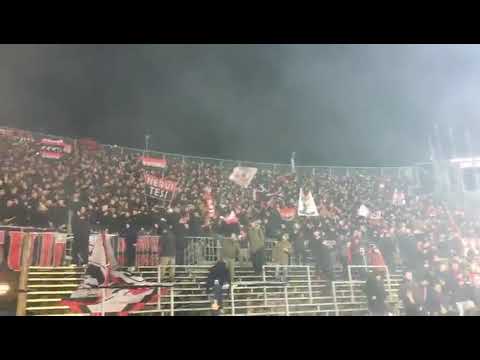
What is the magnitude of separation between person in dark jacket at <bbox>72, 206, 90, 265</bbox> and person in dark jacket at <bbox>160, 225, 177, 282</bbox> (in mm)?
838

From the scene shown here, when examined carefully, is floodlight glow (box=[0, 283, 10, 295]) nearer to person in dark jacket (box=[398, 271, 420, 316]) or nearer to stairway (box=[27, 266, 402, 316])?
stairway (box=[27, 266, 402, 316])

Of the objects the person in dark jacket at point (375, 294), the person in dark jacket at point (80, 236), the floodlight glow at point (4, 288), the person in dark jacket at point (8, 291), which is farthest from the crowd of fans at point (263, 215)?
the floodlight glow at point (4, 288)

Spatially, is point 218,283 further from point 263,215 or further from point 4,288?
point 4,288

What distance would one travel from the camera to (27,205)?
4723mm

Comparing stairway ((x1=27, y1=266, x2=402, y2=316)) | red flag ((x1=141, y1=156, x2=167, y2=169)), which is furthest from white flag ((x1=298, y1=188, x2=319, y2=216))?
red flag ((x1=141, y1=156, x2=167, y2=169))

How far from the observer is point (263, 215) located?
17.7 ft

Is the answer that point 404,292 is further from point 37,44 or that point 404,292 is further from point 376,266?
point 37,44

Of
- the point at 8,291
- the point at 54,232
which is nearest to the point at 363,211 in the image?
the point at 54,232

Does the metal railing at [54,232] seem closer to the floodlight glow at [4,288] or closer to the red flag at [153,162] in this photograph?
the floodlight glow at [4,288]

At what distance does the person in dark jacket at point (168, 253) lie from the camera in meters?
4.91

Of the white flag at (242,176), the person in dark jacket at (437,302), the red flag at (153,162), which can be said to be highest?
the red flag at (153,162)

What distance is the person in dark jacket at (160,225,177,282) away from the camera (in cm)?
491

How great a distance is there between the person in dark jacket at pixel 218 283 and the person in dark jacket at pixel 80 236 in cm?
140
